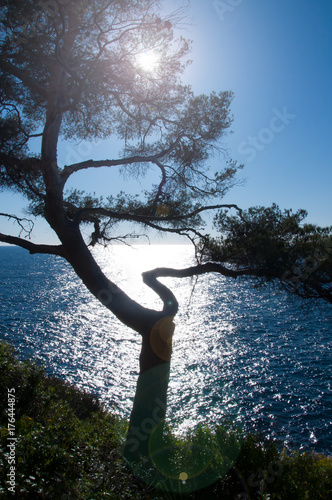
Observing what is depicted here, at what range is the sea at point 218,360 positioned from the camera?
15824 millimetres

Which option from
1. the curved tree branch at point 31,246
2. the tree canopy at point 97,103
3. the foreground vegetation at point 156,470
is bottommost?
the foreground vegetation at point 156,470

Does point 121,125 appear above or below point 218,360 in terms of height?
above

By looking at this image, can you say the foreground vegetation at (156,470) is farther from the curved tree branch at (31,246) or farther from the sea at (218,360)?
the curved tree branch at (31,246)

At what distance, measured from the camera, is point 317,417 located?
16.4 m

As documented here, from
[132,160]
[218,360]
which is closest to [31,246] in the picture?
[132,160]

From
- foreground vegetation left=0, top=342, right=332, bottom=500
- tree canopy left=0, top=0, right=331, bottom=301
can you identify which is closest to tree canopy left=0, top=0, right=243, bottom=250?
tree canopy left=0, top=0, right=331, bottom=301

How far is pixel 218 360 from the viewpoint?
24578 millimetres

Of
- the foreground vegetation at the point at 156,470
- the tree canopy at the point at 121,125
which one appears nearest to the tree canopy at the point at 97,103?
the tree canopy at the point at 121,125

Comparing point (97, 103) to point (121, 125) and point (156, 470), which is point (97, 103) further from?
point (156, 470)

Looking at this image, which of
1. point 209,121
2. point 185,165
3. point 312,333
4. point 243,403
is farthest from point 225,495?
point 312,333

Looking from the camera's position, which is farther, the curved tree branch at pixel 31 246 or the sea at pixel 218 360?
the sea at pixel 218 360

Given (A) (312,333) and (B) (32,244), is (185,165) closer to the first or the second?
(B) (32,244)

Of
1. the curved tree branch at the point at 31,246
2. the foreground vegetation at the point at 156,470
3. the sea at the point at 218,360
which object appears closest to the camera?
the foreground vegetation at the point at 156,470

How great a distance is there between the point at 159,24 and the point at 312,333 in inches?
1242
